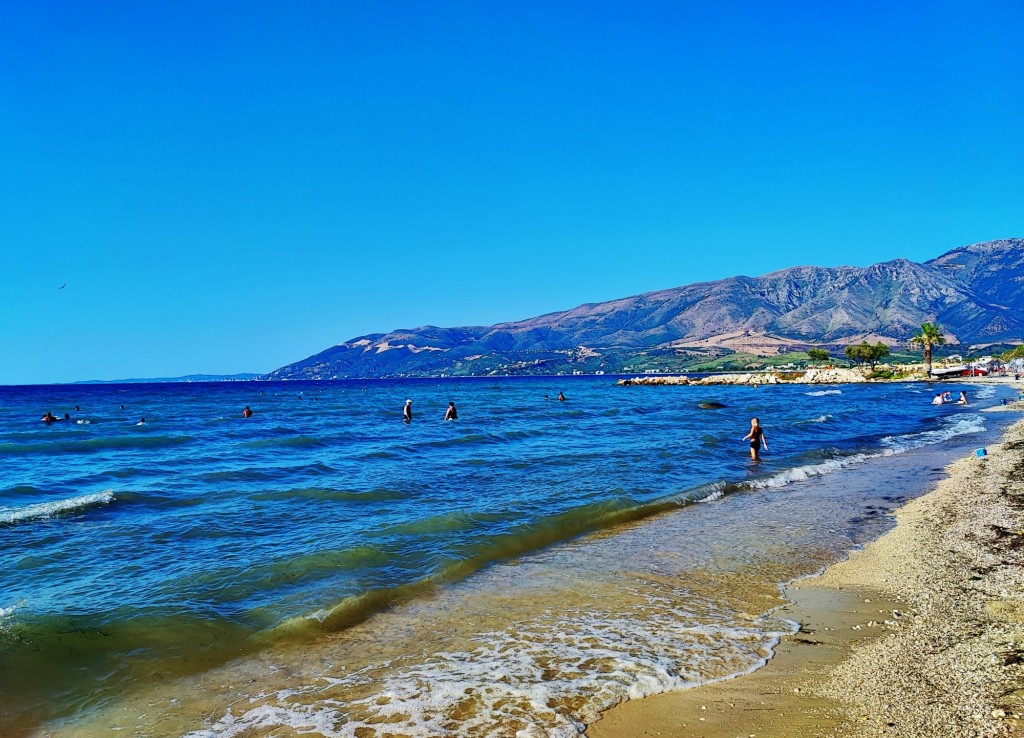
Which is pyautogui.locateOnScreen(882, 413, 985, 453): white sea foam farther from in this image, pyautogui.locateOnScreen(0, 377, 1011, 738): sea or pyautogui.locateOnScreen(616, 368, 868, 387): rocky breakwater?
pyautogui.locateOnScreen(616, 368, 868, 387): rocky breakwater

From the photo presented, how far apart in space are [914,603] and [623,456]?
56.0ft

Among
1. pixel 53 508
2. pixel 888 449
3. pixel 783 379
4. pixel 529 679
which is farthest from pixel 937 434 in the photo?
pixel 783 379

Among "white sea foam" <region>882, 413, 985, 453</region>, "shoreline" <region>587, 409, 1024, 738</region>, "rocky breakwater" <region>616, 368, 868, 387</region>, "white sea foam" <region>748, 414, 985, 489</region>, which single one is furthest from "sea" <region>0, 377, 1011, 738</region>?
"rocky breakwater" <region>616, 368, 868, 387</region>

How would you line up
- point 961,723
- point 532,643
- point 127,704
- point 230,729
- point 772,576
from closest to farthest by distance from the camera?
1. point 961,723
2. point 230,729
3. point 127,704
4. point 532,643
5. point 772,576

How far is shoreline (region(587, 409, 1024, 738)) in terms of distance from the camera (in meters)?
5.46

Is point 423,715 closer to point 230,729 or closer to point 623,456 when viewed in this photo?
point 230,729

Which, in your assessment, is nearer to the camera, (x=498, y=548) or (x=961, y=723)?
(x=961, y=723)

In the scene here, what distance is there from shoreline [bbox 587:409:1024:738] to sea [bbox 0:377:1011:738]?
0.44 meters

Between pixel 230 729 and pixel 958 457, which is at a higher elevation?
pixel 230 729

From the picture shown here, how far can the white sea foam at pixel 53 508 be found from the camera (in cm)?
1557

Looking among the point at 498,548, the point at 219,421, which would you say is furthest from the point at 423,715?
the point at 219,421

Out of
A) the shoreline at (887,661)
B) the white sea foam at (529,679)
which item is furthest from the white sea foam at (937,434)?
the white sea foam at (529,679)

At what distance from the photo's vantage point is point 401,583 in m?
10.5

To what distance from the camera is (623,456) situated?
84.1ft
